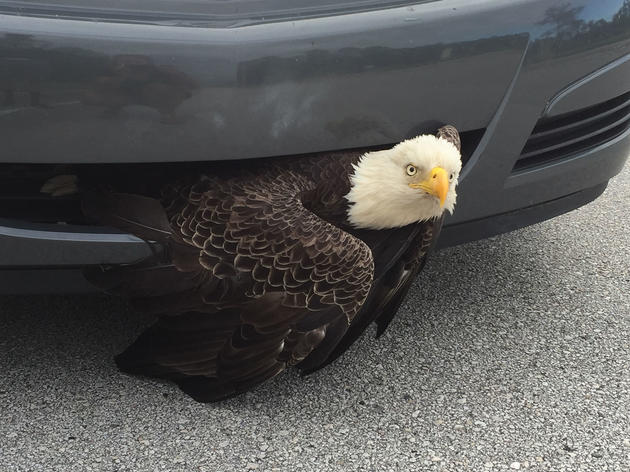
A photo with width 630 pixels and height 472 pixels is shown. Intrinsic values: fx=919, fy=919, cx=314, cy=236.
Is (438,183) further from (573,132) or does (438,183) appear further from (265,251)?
(573,132)

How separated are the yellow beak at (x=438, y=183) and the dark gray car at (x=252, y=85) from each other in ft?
0.37

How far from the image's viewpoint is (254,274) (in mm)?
2170

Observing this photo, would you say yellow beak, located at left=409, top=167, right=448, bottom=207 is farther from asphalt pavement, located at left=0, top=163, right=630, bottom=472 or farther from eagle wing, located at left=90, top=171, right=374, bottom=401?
asphalt pavement, located at left=0, top=163, right=630, bottom=472

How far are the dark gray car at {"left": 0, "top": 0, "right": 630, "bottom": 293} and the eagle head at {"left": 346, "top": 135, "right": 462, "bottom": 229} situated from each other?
0.05 meters

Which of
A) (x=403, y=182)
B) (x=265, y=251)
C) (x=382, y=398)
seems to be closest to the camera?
(x=265, y=251)

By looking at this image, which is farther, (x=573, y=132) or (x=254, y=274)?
(x=573, y=132)

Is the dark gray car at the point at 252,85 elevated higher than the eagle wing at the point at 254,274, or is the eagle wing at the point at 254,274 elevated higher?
the dark gray car at the point at 252,85

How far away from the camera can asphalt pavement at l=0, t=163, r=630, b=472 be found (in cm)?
220

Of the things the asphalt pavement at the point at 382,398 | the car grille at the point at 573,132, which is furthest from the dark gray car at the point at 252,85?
the asphalt pavement at the point at 382,398

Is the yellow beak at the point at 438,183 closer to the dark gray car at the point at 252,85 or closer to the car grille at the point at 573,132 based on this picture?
the dark gray car at the point at 252,85

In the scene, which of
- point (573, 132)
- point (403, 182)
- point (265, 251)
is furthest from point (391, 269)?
point (573, 132)

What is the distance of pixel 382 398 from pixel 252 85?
0.94 m

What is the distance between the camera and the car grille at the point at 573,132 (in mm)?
2514

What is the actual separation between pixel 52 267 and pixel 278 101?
668 millimetres
